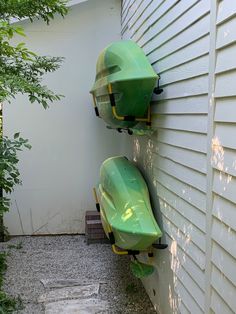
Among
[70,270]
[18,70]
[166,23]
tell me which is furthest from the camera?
[70,270]

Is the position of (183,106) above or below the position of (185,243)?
above

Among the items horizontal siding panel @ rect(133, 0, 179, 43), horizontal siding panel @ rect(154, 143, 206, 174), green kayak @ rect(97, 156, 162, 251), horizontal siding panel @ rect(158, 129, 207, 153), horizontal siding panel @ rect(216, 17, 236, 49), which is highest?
horizontal siding panel @ rect(133, 0, 179, 43)

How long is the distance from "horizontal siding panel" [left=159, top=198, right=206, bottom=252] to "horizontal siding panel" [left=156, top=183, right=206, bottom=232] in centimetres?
3

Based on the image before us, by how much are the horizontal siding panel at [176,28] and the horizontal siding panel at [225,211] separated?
1060 mm

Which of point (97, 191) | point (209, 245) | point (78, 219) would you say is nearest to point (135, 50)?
point (97, 191)

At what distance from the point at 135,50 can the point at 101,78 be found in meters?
0.70

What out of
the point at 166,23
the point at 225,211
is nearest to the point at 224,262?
the point at 225,211

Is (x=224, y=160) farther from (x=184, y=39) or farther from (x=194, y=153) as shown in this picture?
(x=184, y=39)

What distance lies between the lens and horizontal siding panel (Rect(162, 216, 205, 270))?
2.42 metres

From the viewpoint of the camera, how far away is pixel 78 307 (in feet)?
12.4

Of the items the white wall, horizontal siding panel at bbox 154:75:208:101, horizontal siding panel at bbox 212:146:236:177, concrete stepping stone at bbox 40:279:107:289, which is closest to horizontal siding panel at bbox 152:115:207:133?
horizontal siding panel at bbox 154:75:208:101

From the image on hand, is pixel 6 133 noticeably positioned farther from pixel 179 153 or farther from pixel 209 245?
pixel 209 245

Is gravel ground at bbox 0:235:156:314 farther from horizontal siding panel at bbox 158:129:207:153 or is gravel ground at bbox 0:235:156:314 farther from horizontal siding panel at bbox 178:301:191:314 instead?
horizontal siding panel at bbox 158:129:207:153

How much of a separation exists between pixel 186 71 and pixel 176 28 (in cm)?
42
